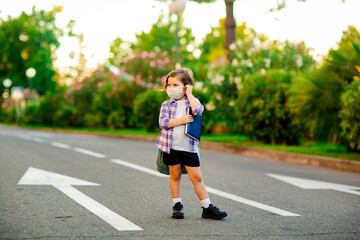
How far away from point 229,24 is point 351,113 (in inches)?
498

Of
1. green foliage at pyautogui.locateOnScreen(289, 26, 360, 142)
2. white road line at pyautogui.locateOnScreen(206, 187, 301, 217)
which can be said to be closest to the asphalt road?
white road line at pyautogui.locateOnScreen(206, 187, 301, 217)

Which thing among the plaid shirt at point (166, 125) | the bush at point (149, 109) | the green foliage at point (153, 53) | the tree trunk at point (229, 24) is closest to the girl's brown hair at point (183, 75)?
the plaid shirt at point (166, 125)

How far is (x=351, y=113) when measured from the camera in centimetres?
994

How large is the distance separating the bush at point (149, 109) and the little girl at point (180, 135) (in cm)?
1614

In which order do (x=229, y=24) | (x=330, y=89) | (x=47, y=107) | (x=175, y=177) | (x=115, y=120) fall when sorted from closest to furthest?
1. (x=175, y=177)
2. (x=330, y=89)
3. (x=229, y=24)
4. (x=115, y=120)
5. (x=47, y=107)

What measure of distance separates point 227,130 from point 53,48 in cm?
4202

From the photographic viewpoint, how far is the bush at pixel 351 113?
32.4 feet

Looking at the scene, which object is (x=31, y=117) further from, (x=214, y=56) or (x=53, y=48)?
(x=214, y=56)

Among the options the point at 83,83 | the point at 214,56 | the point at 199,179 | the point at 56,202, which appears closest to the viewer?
the point at 199,179

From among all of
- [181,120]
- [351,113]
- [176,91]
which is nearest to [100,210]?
[181,120]

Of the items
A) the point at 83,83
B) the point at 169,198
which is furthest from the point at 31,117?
the point at 169,198

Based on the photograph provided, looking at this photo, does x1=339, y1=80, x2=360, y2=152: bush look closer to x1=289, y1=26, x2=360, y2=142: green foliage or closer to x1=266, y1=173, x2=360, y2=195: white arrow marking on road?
x1=289, y1=26, x2=360, y2=142: green foliage

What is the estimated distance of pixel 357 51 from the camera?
1043cm

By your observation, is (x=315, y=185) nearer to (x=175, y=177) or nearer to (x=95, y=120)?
(x=175, y=177)
